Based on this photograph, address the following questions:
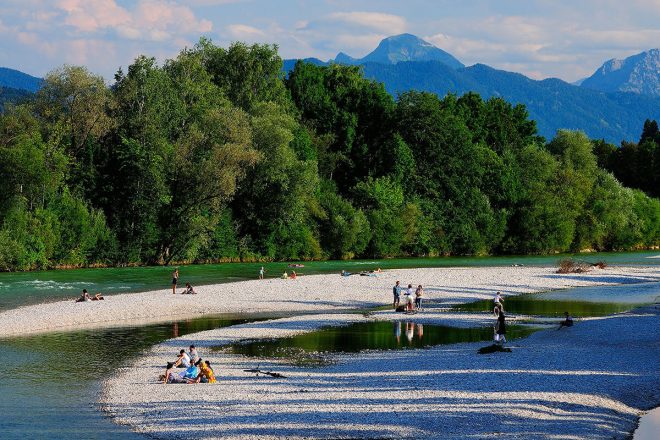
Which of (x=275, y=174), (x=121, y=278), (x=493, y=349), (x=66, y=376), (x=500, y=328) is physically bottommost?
(x=66, y=376)

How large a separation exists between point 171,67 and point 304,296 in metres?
54.3

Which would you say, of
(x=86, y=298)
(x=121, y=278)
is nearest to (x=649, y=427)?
(x=86, y=298)

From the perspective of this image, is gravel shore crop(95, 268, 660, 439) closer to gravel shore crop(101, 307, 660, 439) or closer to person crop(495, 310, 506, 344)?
gravel shore crop(101, 307, 660, 439)

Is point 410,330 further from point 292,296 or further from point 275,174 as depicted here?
point 275,174

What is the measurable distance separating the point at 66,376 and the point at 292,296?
29.0 metres

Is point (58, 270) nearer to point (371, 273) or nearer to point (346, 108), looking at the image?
point (371, 273)

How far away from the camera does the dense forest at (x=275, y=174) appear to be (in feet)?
283

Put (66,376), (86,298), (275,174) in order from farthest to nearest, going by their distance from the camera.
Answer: (275,174) < (86,298) < (66,376)

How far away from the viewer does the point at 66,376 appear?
29062 mm

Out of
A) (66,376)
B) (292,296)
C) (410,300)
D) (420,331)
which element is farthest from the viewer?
(292,296)

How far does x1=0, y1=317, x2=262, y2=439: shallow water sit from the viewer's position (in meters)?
22.3

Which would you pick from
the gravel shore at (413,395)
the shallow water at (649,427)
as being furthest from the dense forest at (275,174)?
the shallow water at (649,427)

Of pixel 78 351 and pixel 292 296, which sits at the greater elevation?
pixel 292 296

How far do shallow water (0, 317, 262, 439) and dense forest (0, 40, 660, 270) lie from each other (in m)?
41.6
